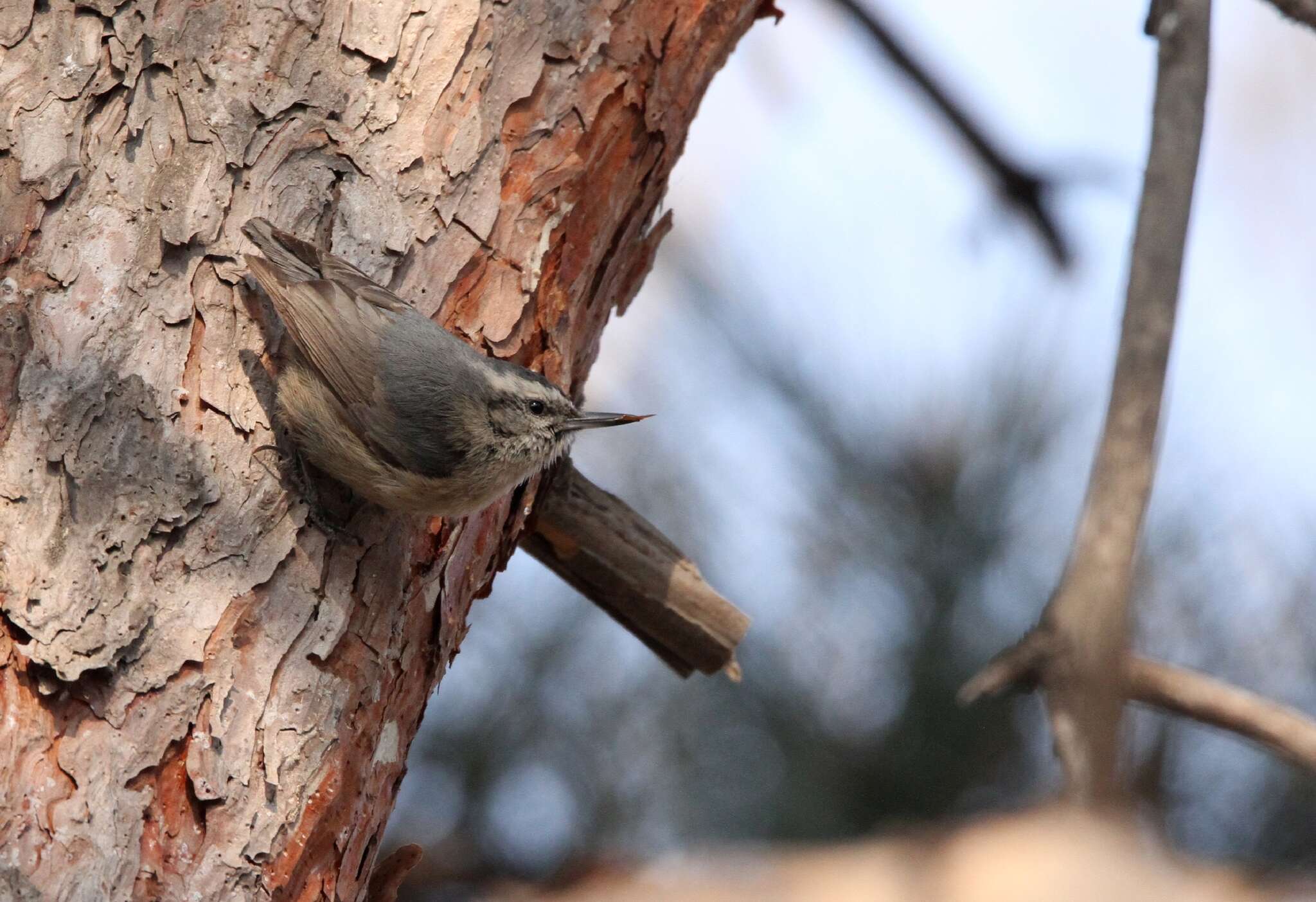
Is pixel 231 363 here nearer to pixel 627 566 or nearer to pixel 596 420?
pixel 596 420

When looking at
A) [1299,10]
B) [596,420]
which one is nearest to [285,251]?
[596,420]

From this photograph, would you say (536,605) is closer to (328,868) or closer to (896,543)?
(896,543)

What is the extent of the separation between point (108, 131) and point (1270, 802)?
4449mm

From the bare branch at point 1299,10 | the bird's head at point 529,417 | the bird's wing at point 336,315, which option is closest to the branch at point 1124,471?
the bare branch at point 1299,10

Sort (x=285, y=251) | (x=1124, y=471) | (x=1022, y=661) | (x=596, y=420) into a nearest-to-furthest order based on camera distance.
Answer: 1. (x=1022, y=661)
2. (x=1124, y=471)
3. (x=285, y=251)
4. (x=596, y=420)

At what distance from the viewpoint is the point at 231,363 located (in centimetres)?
229

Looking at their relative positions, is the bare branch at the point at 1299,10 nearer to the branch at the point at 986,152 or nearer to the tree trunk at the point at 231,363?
the branch at the point at 986,152

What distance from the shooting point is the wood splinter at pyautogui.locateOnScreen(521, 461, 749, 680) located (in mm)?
3217

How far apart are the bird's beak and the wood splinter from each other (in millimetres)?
Answer: 172

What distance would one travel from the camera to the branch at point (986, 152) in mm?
4434

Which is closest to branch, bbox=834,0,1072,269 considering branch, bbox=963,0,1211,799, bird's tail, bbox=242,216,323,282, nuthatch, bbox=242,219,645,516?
branch, bbox=963,0,1211,799

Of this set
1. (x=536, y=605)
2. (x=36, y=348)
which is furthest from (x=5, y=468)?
(x=536, y=605)

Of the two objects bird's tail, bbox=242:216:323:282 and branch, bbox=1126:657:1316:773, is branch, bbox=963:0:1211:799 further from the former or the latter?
bird's tail, bbox=242:216:323:282

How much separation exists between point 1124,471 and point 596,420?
1.31 m
